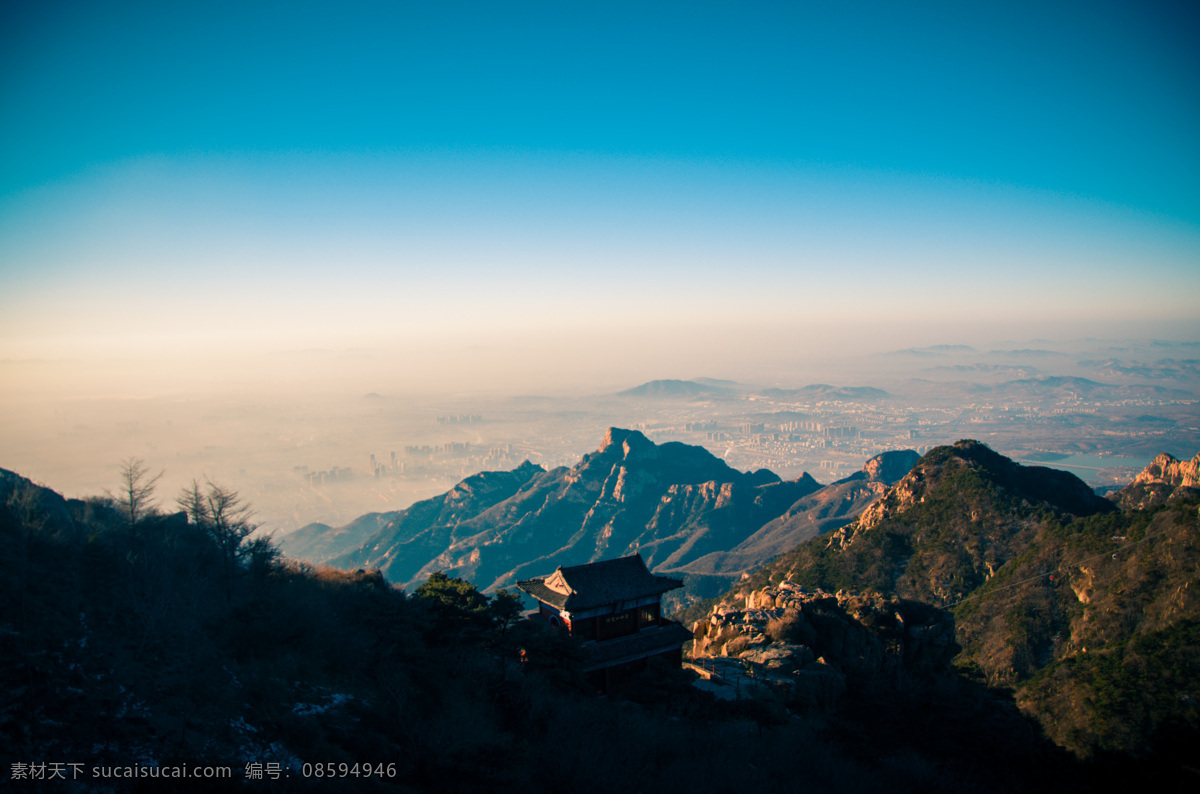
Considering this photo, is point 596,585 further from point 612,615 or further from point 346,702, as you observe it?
point 346,702

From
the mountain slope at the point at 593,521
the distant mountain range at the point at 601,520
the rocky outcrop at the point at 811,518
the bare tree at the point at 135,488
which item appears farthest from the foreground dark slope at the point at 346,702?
the mountain slope at the point at 593,521

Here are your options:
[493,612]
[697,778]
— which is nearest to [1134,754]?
[697,778]

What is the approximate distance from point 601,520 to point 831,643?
144748 mm

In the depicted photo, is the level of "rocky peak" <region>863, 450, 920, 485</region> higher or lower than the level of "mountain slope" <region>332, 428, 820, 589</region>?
higher

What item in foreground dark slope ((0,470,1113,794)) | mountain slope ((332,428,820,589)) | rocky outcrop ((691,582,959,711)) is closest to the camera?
foreground dark slope ((0,470,1113,794))

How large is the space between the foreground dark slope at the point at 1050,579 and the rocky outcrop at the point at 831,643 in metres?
5.77

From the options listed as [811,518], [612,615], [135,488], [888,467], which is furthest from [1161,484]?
[135,488]

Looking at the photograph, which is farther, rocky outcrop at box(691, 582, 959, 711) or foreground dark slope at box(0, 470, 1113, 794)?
rocky outcrop at box(691, 582, 959, 711)

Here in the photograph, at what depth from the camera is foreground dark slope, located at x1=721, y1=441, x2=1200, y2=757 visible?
26.8m

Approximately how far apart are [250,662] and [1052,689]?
129 ft

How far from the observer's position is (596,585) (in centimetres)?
2828

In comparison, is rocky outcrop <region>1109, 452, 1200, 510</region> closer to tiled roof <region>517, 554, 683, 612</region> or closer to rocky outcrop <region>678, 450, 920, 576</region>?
rocky outcrop <region>678, 450, 920, 576</region>

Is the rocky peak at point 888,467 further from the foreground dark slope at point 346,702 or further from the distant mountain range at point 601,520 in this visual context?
the foreground dark slope at point 346,702

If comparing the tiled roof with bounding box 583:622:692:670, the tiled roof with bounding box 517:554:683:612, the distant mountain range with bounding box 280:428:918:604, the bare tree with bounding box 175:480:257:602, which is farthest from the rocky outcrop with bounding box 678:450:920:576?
the bare tree with bounding box 175:480:257:602
